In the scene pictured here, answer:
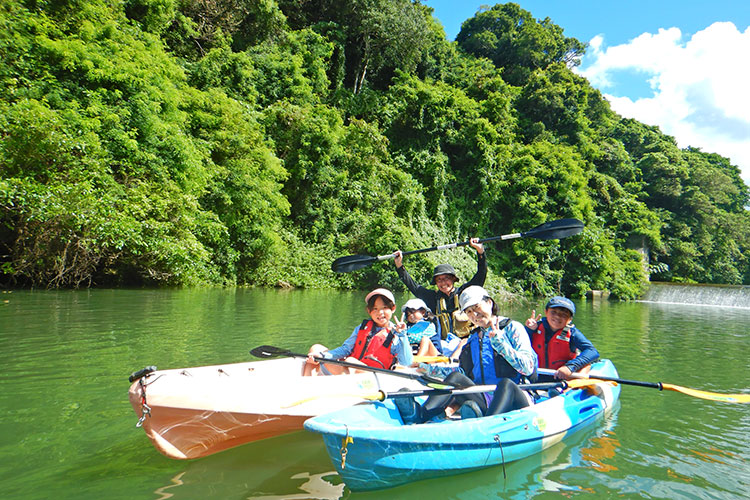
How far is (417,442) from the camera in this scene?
2.55m

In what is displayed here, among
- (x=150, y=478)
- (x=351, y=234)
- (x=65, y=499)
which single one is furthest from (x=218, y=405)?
(x=351, y=234)

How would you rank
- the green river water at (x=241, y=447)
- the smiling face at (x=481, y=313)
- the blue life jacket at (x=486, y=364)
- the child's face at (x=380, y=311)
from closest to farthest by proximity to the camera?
1. the green river water at (x=241, y=447)
2. the smiling face at (x=481, y=313)
3. the blue life jacket at (x=486, y=364)
4. the child's face at (x=380, y=311)

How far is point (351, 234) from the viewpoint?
18781 millimetres

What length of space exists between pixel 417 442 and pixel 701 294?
2561 cm

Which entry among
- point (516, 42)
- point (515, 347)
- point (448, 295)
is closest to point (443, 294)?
point (448, 295)

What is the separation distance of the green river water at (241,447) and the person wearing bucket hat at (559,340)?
2.05 ft

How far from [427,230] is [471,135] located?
5916 mm

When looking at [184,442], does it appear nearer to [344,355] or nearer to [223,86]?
[344,355]

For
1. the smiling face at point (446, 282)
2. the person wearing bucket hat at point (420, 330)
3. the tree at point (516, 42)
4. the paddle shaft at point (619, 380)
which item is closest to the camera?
the paddle shaft at point (619, 380)

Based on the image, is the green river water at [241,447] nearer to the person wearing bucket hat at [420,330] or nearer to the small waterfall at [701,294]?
the person wearing bucket hat at [420,330]

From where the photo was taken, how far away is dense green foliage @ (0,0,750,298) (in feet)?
33.2

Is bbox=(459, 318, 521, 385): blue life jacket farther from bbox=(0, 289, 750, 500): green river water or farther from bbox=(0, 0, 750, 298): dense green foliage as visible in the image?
bbox=(0, 0, 750, 298): dense green foliage

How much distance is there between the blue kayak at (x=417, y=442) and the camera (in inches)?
96.2

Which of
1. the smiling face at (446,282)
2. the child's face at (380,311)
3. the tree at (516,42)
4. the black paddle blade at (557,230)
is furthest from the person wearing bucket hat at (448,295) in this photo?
the tree at (516,42)
